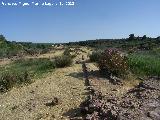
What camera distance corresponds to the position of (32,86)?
52.1ft

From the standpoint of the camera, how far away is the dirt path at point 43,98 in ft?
39.3

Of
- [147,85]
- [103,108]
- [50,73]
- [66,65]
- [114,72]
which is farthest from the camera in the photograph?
[66,65]

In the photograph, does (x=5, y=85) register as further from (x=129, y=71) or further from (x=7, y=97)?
(x=129, y=71)

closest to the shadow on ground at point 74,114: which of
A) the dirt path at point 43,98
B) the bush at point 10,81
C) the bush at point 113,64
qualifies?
the dirt path at point 43,98

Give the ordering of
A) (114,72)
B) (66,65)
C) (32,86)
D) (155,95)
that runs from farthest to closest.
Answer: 1. (66,65)
2. (114,72)
3. (32,86)
4. (155,95)

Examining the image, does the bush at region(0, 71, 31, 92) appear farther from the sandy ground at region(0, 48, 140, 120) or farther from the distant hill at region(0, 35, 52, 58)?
the distant hill at region(0, 35, 52, 58)

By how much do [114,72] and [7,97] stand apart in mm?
5066

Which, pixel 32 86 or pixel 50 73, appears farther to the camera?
pixel 50 73

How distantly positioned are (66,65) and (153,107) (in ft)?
35.2

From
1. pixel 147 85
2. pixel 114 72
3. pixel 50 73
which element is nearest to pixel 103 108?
pixel 147 85

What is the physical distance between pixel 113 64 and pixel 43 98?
15.6 ft

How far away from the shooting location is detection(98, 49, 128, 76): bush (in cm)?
1734

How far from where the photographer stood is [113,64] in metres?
17.5

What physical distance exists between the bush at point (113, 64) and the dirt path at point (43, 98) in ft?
4.57
